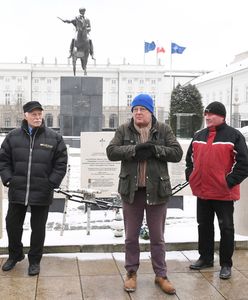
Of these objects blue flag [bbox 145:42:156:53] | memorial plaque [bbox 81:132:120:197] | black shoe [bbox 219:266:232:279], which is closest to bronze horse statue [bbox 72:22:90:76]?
memorial plaque [bbox 81:132:120:197]

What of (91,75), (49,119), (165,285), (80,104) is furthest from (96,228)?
(91,75)

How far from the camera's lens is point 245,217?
19.8 feet

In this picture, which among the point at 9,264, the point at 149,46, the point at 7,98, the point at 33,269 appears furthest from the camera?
the point at 7,98

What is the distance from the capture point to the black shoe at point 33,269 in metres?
4.70

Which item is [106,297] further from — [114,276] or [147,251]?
[147,251]

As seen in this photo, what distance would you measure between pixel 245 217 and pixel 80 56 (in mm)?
17355

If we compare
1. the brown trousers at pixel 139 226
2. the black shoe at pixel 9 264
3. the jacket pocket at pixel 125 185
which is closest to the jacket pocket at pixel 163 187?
the brown trousers at pixel 139 226

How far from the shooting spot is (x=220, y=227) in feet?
15.6

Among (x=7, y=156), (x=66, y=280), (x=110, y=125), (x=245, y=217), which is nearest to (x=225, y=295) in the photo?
(x=66, y=280)

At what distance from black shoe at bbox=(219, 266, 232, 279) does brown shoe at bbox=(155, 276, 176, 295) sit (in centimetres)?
61

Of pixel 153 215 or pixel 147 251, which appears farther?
pixel 147 251

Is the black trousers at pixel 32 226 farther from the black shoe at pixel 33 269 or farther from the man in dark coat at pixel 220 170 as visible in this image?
the man in dark coat at pixel 220 170

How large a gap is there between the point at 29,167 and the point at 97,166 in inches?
121

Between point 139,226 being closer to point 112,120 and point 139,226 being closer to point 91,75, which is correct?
point 112,120
